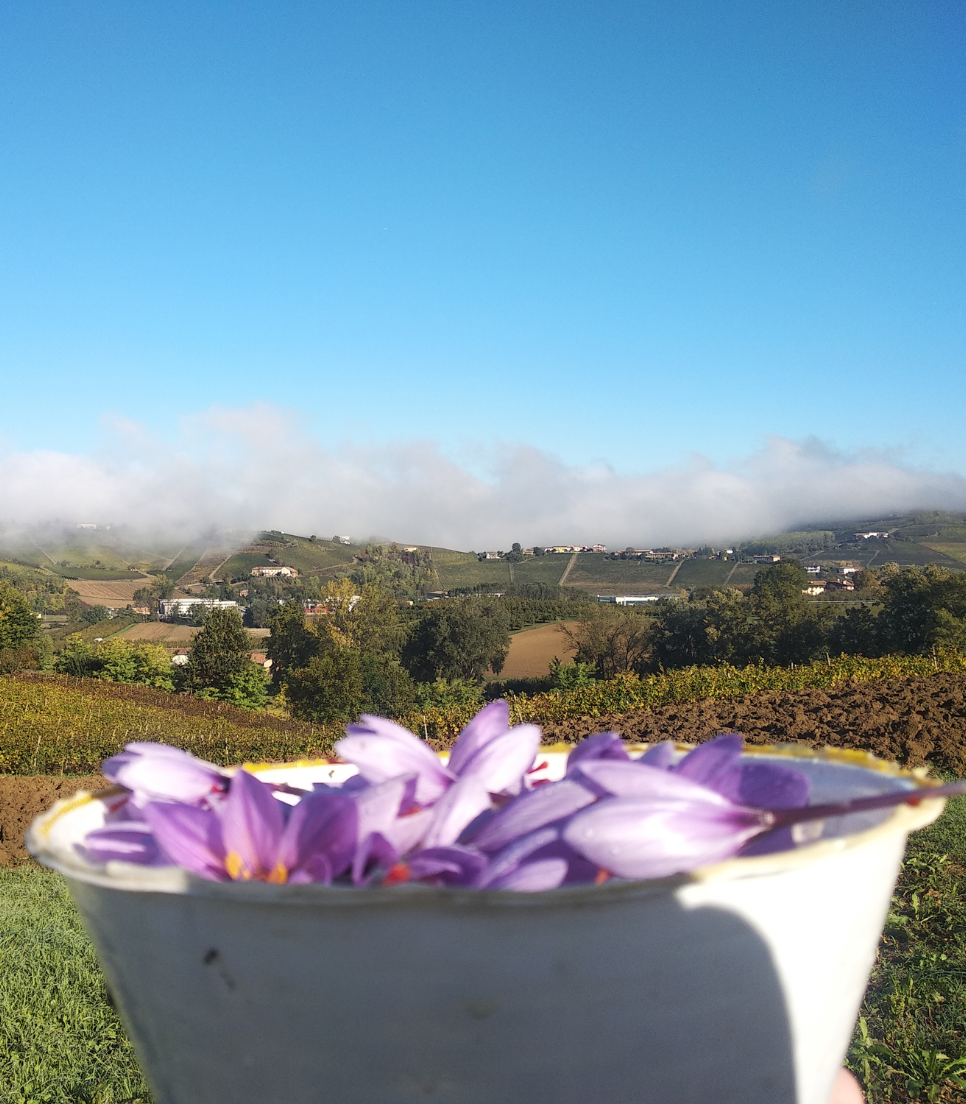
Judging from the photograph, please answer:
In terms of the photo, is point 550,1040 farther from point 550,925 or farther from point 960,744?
point 960,744

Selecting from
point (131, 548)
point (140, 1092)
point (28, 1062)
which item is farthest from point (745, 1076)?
point (131, 548)

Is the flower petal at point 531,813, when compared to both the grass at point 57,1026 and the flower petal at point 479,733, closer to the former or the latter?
the flower petal at point 479,733

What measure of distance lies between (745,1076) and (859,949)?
99 mm

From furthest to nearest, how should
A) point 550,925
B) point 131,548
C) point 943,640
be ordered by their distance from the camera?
point 131,548, point 943,640, point 550,925

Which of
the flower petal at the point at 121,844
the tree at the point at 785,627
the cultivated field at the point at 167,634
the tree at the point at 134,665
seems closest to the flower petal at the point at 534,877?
the flower petal at the point at 121,844

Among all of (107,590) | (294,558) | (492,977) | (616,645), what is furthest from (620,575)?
(492,977)

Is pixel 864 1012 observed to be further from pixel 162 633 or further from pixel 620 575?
pixel 620 575

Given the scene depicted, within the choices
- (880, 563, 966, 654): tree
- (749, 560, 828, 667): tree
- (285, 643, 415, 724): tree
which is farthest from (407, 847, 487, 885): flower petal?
(749, 560, 828, 667): tree

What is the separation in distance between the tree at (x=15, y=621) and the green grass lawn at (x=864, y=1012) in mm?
32241

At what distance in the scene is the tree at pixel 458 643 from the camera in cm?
4381

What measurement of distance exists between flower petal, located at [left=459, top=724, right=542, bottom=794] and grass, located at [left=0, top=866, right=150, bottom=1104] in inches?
90.9

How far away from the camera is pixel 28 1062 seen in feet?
8.29

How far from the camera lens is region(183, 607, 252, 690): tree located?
29.8 metres

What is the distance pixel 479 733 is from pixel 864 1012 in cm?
271
